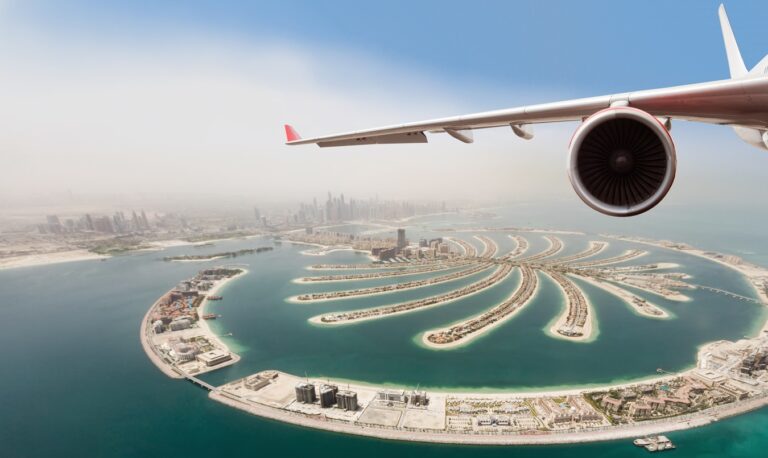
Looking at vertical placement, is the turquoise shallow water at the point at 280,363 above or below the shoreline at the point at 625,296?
above

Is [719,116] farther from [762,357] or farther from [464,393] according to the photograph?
[762,357]

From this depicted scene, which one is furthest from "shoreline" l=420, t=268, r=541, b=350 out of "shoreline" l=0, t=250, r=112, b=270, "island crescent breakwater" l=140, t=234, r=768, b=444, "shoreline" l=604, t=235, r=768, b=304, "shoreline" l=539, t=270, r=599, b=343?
"shoreline" l=0, t=250, r=112, b=270

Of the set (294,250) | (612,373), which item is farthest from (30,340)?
(612,373)

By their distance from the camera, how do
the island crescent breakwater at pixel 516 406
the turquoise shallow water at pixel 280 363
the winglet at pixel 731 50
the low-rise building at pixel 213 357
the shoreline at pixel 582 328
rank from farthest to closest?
the shoreline at pixel 582 328
the low-rise building at pixel 213 357
the turquoise shallow water at pixel 280 363
the island crescent breakwater at pixel 516 406
the winglet at pixel 731 50

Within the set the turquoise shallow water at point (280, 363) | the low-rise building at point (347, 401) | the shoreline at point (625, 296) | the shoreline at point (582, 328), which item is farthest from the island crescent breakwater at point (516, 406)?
the shoreline at point (625, 296)

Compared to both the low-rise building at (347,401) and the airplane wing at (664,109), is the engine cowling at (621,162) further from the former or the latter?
the low-rise building at (347,401)

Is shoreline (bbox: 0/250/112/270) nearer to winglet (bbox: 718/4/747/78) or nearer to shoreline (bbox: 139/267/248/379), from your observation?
shoreline (bbox: 139/267/248/379)
